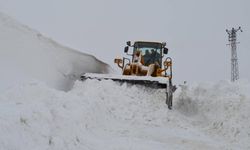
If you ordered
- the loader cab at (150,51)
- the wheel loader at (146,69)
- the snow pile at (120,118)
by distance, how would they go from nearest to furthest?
the snow pile at (120,118) → the wheel loader at (146,69) → the loader cab at (150,51)

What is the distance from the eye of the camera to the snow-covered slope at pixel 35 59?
12.6 m

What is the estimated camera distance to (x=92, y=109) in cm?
779

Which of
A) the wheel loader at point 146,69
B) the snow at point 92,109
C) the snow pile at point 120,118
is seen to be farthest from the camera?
the wheel loader at point 146,69

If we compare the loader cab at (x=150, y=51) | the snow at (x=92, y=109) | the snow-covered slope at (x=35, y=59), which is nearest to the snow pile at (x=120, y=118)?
the snow at (x=92, y=109)

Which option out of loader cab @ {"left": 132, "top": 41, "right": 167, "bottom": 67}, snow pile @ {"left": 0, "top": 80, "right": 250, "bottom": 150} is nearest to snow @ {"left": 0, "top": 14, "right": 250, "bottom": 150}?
snow pile @ {"left": 0, "top": 80, "right": 250, "bottom": 150}

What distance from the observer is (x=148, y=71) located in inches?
508

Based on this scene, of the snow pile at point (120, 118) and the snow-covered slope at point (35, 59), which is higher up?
the snow-covered slope at point (35, 59)

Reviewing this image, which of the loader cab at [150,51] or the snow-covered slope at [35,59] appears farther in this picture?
the loader cab at [150,51]

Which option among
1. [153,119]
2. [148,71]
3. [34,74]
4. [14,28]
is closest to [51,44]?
[14,28]

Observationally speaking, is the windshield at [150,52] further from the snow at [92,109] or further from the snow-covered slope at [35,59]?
the snow-covered slope at [35,59]

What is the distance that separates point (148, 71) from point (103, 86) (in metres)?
3.01

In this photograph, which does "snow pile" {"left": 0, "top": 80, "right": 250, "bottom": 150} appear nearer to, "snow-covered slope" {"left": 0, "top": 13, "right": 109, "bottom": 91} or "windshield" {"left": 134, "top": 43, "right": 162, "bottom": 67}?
"windshield" {"left": 134, "top": 43, "right": 162, "bottom": 67}

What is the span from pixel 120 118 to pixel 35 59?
19.4 feet

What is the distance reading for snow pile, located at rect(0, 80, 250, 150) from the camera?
4.68 meters
